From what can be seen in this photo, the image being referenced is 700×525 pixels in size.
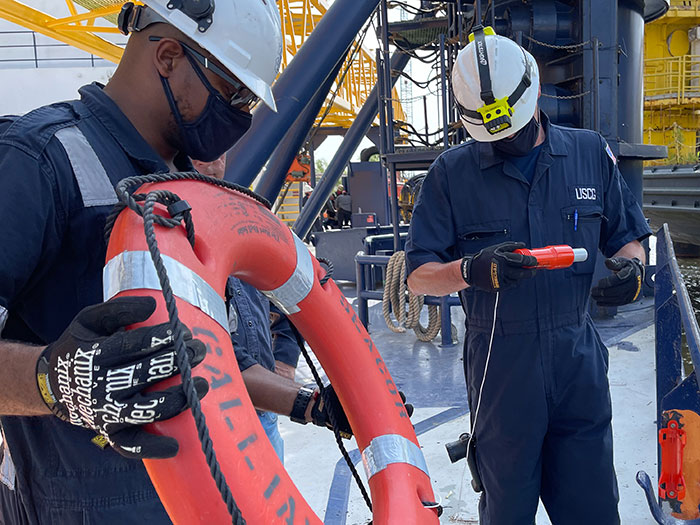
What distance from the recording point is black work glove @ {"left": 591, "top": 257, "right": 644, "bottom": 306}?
206 centimetres

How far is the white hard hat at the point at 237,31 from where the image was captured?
1221 millimetres

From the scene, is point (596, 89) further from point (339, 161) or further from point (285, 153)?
point (339, 161)

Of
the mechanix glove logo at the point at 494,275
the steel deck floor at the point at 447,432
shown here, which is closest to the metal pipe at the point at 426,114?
the steel deck floor at the point at 447,432

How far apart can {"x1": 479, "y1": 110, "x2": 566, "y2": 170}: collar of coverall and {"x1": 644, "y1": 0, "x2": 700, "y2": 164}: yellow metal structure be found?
1668 centimetres

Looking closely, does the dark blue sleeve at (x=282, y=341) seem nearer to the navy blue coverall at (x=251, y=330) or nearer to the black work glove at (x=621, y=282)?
the navy blue coverall at (x=251, y=330)

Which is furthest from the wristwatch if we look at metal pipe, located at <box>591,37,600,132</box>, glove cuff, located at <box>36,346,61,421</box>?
metal pipe, located at <box>591,37,600,132</box>

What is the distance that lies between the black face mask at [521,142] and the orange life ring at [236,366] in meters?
0.95

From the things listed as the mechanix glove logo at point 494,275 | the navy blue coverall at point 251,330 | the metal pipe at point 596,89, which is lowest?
the navy blue coverall at point 251,330

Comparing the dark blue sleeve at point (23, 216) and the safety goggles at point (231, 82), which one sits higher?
the safety goggles at point (231, 82)

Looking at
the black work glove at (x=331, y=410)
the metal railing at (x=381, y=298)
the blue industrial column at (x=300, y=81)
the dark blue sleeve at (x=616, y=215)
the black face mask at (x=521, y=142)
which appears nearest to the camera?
the black work glove at (x=331, y=410)

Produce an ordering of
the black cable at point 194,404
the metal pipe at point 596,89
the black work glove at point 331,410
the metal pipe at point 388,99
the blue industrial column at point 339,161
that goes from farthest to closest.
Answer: the blue industrial column at point 339,161, the metal pipe at point 388,99, the metal pipe at point 596,89, the black work glove at point 331,410, the black cable at point 194,404

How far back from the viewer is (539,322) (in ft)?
6.59

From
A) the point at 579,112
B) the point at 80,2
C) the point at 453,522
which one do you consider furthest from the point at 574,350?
the point at 80,2

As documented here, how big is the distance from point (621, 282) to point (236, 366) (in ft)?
5.20
